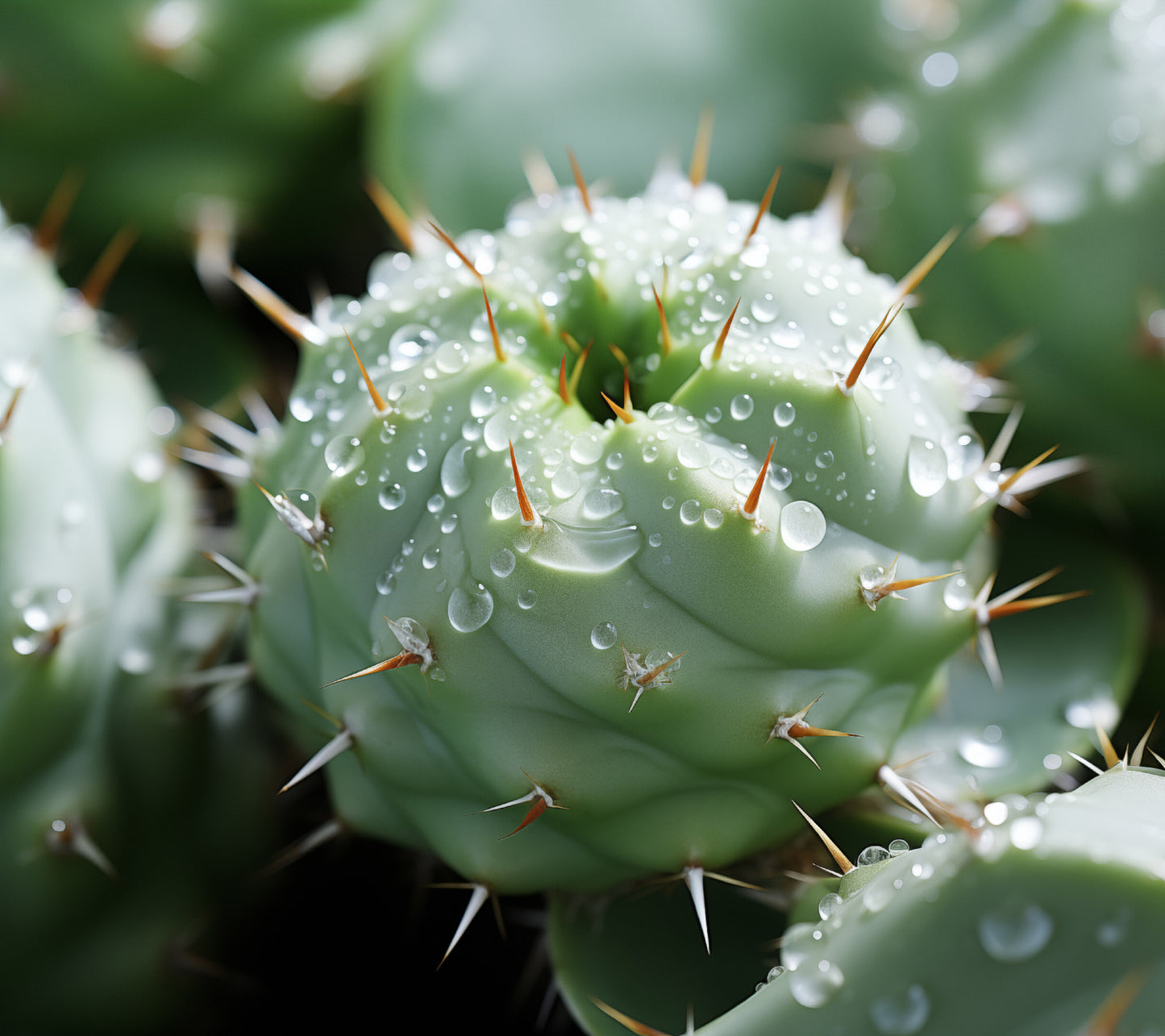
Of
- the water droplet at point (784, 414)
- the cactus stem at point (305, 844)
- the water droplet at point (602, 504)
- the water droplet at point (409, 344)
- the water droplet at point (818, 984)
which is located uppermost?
the water droplet at point (409, 344)

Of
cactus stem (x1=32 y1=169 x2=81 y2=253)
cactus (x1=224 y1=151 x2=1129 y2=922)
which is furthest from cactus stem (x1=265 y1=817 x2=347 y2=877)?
cactus stem (x1=32 y1=169 x2=81 y2=253)

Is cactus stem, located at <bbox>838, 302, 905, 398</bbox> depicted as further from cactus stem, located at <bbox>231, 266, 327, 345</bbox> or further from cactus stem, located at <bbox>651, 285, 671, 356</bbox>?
cactus stem, located at <bbox>231, 266, 327, 345</bbox>

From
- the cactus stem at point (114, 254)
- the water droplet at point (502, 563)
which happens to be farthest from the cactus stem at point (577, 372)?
the cactus stem at point (114, 254)

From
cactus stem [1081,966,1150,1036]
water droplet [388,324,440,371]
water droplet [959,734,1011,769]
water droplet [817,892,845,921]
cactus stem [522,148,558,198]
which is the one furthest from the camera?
cactus stem [522,148,558,198]

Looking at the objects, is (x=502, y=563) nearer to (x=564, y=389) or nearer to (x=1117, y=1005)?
(x=564, y=389)

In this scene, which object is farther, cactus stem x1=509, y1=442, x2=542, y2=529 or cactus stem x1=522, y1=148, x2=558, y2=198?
cactus stem x1=522, y1=148, x2=558, y2=198

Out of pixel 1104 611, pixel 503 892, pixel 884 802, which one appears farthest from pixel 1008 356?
pixel 503 892

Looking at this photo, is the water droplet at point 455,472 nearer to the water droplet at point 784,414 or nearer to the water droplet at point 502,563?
the water droplet at point 502,563
